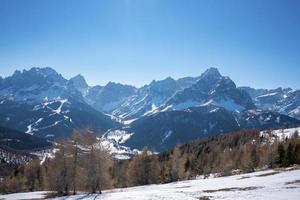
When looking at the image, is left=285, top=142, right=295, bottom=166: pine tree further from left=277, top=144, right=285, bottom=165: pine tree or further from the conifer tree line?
left=277, top=144, right=285, bottom=165: pine tree

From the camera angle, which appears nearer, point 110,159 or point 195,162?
point 110,159

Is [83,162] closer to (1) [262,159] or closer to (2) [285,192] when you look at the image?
(2) [285,192]

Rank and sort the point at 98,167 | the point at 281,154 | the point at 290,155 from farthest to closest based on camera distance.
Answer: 1. the point at 281,154
2. the point at 290,155
3. the point at 98,167

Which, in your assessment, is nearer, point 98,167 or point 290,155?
point 98,167

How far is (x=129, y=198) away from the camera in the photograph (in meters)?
47.7

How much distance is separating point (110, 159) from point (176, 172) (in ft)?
162

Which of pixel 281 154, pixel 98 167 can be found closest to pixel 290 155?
pixel 281 154

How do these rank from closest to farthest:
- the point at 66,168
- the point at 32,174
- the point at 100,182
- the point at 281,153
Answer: the point at 100,182 < the point at 66,168 < the point at 281,153 < the point at 32,174

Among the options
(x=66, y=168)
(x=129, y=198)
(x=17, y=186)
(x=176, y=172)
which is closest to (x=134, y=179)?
(x=176, y=172)

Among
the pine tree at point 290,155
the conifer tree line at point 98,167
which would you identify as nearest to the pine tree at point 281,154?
the conifer tree line at point 98,167

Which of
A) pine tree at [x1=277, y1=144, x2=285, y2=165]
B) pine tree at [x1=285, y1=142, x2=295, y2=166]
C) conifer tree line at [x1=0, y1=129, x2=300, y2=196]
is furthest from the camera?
pine tree at [x1=277, y1=144, x2=285, y2=165]

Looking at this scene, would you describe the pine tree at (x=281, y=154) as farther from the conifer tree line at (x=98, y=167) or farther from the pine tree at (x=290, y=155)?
the pine tree at (x=290, y=155)

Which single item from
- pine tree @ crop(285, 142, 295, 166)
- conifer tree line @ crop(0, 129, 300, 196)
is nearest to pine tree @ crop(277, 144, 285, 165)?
conifer tree line @ crop(0, 129, 300, 196)

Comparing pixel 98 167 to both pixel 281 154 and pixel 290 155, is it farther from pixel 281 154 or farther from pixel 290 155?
pixel 281 154
